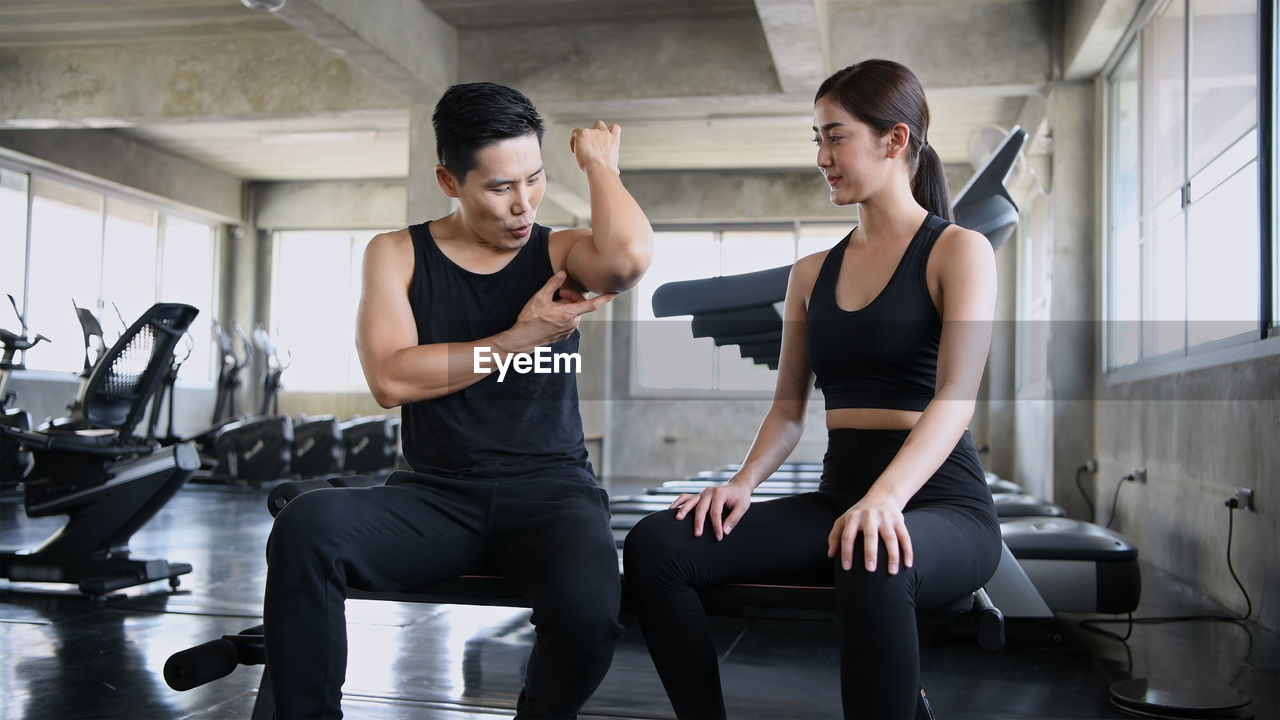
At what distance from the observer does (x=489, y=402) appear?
1.61 metres

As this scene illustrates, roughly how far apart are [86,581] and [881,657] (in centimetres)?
301

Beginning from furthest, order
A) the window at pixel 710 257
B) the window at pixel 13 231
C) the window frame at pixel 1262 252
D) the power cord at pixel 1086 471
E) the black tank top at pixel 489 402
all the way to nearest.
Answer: the window at pixel 710 257
the window at pixel 13 231
the power cord at pixel 1086 471
the window frame at pixel 1262 252
the black tank top at pixel 489 402

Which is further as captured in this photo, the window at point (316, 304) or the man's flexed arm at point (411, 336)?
the window at point (316, 304)

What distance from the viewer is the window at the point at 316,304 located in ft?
38.5

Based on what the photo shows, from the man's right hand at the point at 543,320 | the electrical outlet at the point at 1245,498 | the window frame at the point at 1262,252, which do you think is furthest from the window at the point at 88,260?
the electrical outlet at the point at 1245,498

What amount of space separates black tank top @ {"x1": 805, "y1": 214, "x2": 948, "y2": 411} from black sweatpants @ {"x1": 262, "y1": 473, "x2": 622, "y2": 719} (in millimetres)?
420

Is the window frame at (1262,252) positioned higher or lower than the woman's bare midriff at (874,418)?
higher

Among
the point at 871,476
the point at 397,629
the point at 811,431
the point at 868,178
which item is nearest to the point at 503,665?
the point at 397,629

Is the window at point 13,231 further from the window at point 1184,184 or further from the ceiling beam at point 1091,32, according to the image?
the window at point 1184,184

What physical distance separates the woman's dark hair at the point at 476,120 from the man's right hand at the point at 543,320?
23 cm

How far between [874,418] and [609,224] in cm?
49

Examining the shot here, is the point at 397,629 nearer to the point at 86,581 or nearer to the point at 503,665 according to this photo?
the point at 503,665

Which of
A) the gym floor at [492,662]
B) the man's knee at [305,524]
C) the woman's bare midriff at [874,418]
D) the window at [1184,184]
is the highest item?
the window at [1184,184]

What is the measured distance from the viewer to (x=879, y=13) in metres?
6.20
